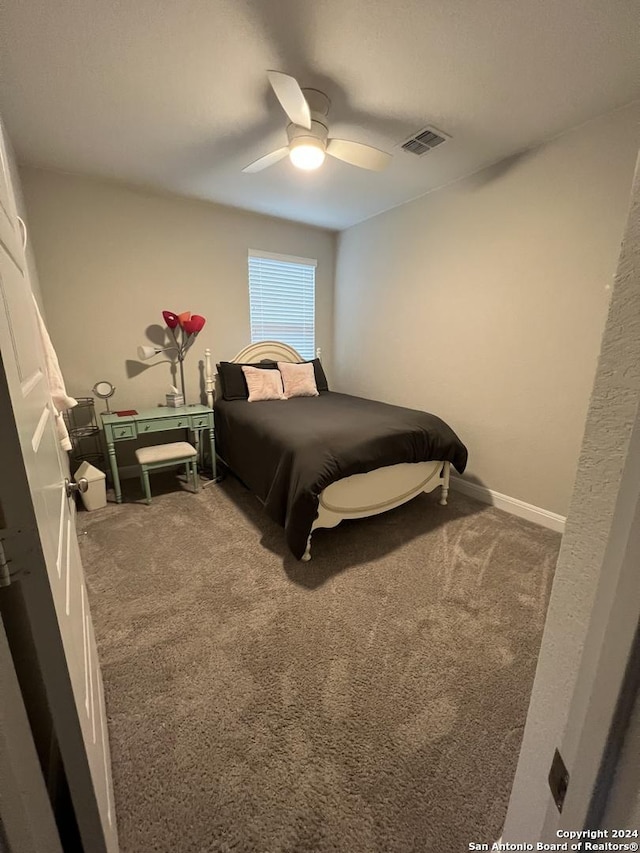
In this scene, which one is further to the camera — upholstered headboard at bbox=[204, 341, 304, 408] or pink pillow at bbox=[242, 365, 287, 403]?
upholstered headboard at bbox=[204, 341, 304, 408]

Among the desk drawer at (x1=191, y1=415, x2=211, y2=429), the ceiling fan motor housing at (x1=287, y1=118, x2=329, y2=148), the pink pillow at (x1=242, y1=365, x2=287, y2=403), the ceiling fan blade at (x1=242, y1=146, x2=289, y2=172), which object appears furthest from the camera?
the pink pillow at (x1=242, y1=365, x2=287, y2=403)

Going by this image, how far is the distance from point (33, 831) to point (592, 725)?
0.79m

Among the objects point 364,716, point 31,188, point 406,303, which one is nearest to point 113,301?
point 31,188

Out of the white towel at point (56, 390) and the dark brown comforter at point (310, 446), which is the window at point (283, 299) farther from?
the white towel at point (56, 390)

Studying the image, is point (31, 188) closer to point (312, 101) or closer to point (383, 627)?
point (312, 101)

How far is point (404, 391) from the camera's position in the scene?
3438mm

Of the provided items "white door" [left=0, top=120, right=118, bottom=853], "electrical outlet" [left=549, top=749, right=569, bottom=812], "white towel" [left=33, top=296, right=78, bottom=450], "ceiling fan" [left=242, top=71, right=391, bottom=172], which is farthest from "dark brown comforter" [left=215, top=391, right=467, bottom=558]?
"ceiling fan" [left=242, top=71, right=391, bottom=172]

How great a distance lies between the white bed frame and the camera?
2082 mm

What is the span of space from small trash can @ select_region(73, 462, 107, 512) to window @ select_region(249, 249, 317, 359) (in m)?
2.01

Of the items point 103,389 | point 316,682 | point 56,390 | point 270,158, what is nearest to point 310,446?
point 316,682

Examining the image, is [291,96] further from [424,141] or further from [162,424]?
[162,424]

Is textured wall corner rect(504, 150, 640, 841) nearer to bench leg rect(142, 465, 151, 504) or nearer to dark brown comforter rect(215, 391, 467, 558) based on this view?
dark brown comforter rect(215, 391, 467, 558)

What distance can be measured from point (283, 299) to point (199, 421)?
5.79 ft

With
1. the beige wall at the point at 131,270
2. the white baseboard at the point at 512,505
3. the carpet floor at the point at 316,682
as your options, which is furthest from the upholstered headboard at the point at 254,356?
the white baseboard at the point at 512,505
